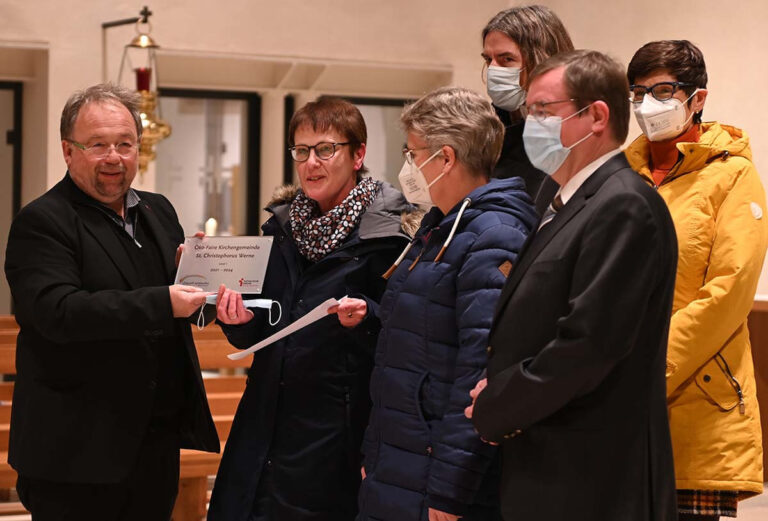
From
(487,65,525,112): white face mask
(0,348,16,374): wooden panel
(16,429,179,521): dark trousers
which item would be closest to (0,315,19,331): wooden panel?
(0,348,16,374): wooden panel

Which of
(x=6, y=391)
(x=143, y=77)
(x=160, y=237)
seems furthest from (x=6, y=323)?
(x=160, y=237)

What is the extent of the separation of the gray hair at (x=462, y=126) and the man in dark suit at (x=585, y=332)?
0.33 metres

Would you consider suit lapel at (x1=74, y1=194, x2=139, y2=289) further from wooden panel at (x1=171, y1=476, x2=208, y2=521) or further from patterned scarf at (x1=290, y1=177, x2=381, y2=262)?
wooden panel at (x1=171, y1=476, x2=208, y2=521)

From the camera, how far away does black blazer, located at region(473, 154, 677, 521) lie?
1.73 metres

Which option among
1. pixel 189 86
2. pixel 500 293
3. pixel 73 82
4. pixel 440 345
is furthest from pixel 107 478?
pixel 189 86

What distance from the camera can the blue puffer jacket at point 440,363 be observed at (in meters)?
2.04

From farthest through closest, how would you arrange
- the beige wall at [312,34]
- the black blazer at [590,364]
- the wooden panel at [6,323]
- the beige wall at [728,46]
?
the beige wall at [312,34] → the beige wall at [728,46] → the wooden panel at [6,323] → the black blazer at [590,364]

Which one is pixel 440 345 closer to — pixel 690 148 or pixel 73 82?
pixel 690 148

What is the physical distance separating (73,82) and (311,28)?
1624 millimetres

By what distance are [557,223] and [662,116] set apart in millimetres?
827

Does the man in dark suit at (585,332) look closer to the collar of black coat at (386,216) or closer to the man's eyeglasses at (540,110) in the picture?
the man's eyeglasses at (540,110)

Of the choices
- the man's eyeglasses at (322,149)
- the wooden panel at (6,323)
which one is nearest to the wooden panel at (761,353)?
the man's eyeglasses at (322,149)

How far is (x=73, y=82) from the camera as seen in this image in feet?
21.1

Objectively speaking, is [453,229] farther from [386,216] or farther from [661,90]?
[661,90]
